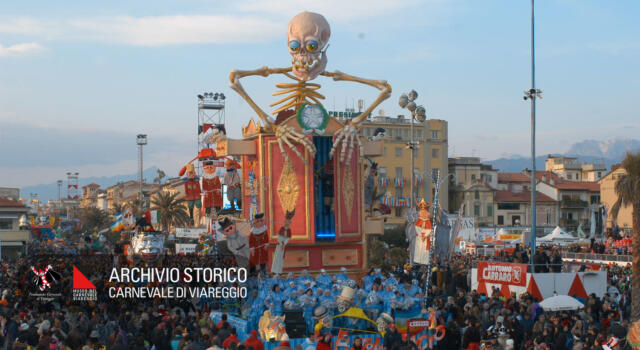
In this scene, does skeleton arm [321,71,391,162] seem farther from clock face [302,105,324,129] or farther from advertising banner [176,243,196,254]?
advertising banner [176,243,196,254]

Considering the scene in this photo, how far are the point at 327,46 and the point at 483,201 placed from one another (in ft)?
186

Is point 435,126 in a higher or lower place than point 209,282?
higher

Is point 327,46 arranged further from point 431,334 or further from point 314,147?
point 431,334

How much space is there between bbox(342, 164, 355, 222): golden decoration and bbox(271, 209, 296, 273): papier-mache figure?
252 cm

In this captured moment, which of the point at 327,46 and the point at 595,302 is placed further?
the point at 327,46

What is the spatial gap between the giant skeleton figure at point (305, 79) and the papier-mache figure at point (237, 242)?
489 cm

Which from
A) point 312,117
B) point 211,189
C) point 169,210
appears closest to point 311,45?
point 312,117

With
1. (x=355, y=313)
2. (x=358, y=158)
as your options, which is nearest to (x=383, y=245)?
(x=358, y=158)

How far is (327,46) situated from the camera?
29.9m

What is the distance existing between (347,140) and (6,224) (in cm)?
5173

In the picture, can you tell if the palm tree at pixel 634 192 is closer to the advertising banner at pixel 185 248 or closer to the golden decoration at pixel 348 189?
the golden decoration at pixel 348 189

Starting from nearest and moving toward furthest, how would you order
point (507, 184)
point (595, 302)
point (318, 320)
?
point (318, 320) → point (595, 302) → point (507, 184)

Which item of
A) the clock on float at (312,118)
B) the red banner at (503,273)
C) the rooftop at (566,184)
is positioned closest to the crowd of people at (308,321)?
the red banner at (503,273)

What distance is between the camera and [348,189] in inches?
1196
